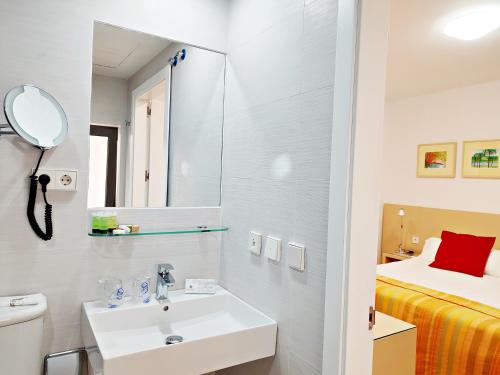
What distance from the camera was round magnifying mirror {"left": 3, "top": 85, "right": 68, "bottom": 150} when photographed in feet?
4.32

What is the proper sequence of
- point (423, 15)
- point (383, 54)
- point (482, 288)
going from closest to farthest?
point (383, 54) → point (423, 15) → point (482, 288)

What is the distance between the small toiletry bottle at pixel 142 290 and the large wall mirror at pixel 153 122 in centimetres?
34

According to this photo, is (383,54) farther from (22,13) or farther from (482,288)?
(482,288)

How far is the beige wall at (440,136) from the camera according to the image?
3.86 meters

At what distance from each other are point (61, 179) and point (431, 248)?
3845 mm

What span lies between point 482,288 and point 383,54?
2792 millimetres

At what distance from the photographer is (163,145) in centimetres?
177

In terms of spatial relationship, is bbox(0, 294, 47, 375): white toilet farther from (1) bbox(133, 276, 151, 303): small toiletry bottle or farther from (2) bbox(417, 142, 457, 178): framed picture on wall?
(2) bbox(417, 142, 457, 178): framed picture on wall

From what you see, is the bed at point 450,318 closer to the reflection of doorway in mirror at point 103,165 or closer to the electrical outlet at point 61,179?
the reflection of doorway in mirror at point 103,165

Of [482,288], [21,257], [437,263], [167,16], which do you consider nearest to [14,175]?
[21,257]

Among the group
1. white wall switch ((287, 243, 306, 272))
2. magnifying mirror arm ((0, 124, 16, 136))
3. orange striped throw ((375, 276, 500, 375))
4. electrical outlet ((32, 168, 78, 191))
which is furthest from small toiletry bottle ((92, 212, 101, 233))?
orange striped throw ((375, 276, 500, 375))

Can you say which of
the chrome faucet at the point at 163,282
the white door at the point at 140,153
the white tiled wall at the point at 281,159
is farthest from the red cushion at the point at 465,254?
the white door at the point at 140,153

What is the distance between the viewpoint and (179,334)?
1.54 metres

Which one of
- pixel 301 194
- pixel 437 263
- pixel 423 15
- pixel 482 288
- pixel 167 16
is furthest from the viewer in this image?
pixel 437 263
